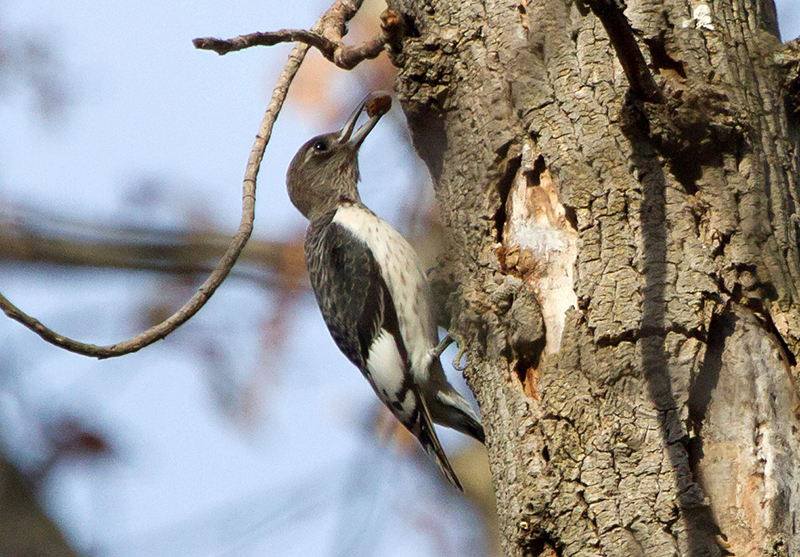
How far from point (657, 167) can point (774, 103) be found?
0.43 metres

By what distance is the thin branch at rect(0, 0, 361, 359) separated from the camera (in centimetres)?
223

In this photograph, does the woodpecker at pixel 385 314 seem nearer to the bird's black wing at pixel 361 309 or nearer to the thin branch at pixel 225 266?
the bird's black wing at pixel 361 309

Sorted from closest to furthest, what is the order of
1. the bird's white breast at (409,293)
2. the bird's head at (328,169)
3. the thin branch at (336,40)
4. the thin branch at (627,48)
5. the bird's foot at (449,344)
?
1. the thin branch at (627,48)
2. the thin branch at (336,40)
3. the bird's foot at (449,344)
4. the bird's white breast at (409,293)
5. the bird's head at (328,169)

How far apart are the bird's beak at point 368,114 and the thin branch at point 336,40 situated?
1359 mm

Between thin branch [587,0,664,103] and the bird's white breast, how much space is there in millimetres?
2106

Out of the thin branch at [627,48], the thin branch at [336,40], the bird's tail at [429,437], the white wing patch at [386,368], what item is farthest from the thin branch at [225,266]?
the bird's tail at [429,437]

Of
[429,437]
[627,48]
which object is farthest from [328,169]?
[627,48]

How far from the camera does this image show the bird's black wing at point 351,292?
174 inches

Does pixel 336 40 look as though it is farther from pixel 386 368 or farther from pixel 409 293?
pixel 386 368

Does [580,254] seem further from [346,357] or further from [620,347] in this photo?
[346,357]

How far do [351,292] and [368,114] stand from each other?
3.72ft

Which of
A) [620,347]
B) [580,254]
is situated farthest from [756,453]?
[580,254]

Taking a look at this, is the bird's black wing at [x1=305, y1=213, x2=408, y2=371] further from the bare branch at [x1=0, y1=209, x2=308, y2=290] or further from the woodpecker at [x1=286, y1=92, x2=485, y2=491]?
the bare branch at [x1=0, y1=209, x2=308, y2=290]

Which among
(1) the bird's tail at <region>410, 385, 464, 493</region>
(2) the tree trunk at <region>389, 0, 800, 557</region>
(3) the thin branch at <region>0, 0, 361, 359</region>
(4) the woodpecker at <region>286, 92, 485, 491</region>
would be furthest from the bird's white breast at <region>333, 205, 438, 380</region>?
(2) the tree trunk at <region>389, 0, 800, 557</region>
